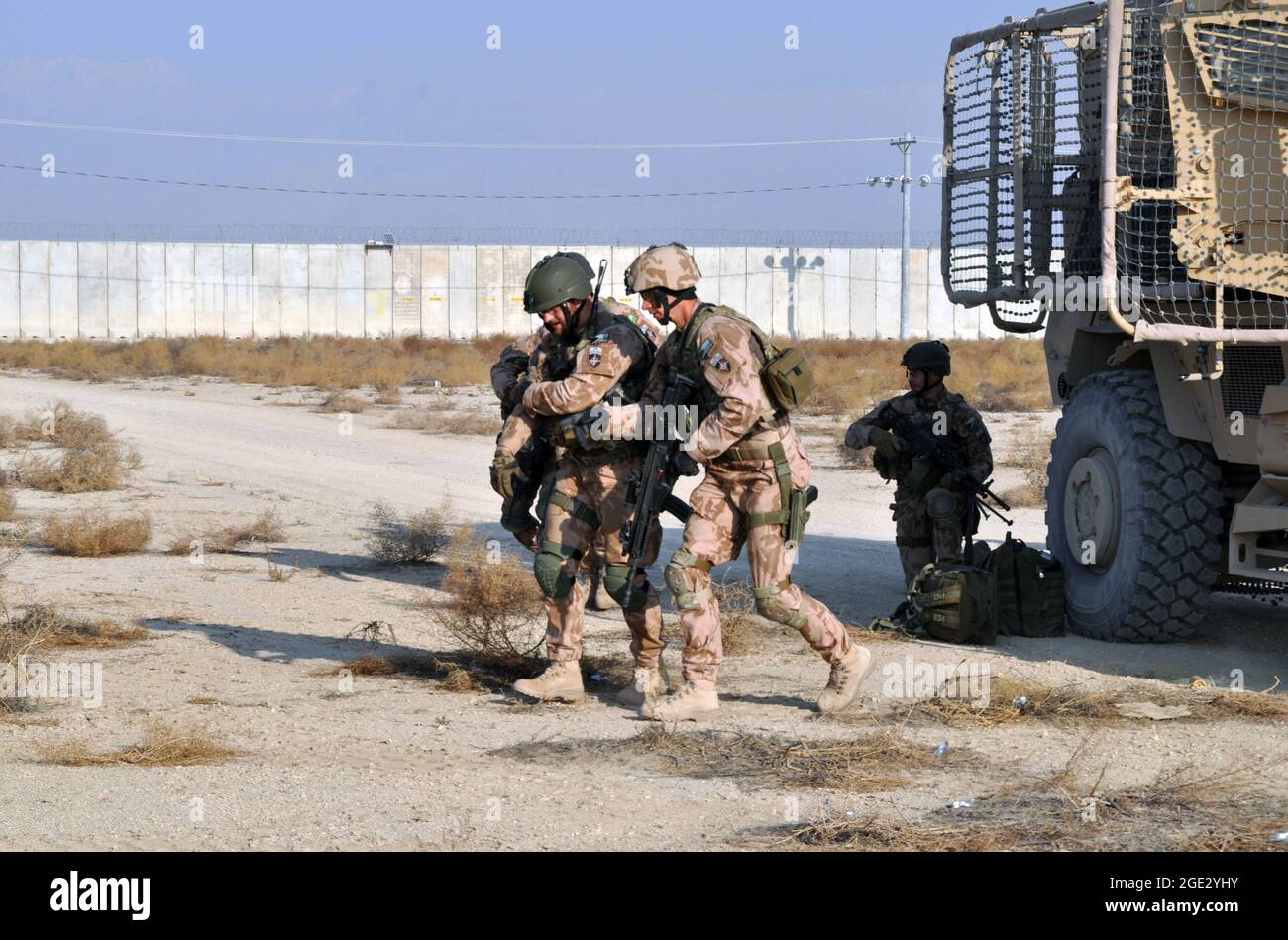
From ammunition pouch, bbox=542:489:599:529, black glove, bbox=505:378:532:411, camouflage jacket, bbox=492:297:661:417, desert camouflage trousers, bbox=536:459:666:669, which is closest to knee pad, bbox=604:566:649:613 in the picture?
desert camouflage trousers, bbox=536:459:666:669

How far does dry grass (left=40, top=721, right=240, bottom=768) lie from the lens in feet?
19.3

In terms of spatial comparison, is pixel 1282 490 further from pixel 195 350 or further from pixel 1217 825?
pixel 195 350

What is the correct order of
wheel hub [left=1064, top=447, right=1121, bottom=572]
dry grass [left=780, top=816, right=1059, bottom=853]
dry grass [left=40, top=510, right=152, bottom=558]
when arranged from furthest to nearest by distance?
dry grass [left=40, top=510, right=152, bottom=558] < wheel hub [left=1064, top=447, right=1121, bottom=572] < dry grass [left=780, top=816, right=1059, bottom=853]

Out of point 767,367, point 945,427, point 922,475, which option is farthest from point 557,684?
point 945,427

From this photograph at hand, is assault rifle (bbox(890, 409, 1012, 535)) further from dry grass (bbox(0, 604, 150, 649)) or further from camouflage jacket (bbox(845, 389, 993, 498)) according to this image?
dry grass (bbox(0, 604, 150, 649))

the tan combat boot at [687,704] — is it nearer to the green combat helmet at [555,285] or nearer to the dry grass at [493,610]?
the dry grass at [493,610]

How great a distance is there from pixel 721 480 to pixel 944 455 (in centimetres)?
252

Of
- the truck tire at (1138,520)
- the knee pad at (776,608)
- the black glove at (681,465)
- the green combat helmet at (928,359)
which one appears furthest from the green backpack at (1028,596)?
the black glove at (681,465)

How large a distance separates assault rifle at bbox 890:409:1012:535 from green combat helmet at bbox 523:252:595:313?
2.59 metres

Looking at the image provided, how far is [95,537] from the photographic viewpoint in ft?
36.3

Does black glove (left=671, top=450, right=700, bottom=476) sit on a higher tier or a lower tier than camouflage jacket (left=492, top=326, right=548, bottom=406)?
lower

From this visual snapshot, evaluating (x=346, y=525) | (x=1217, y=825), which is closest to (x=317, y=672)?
(x=1217, y=825)

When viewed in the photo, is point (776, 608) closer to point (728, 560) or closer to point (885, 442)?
point (728, 560)
